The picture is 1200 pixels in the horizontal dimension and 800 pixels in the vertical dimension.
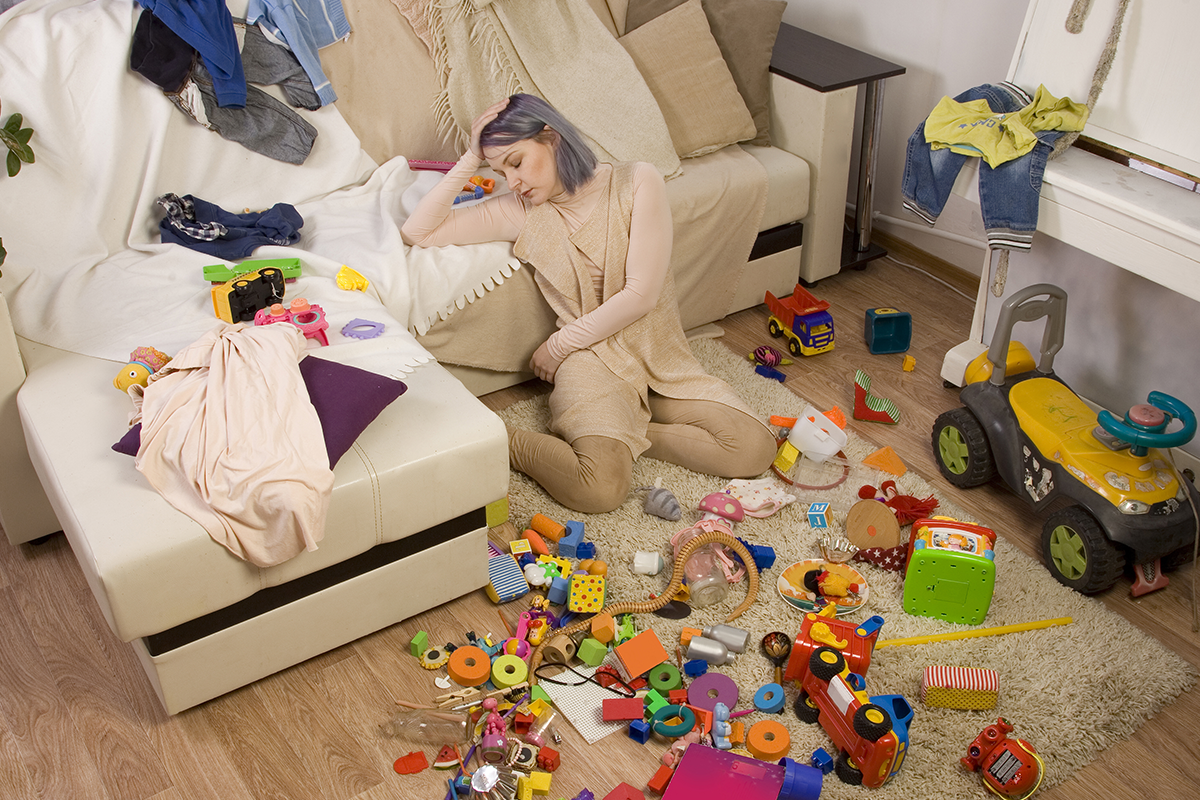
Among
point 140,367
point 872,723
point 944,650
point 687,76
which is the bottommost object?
point 944,650

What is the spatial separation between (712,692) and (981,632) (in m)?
0.53

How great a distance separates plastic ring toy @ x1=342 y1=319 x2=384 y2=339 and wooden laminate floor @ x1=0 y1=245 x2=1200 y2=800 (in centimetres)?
55

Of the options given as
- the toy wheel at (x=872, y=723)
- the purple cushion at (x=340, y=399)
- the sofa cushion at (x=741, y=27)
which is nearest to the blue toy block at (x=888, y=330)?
the sofa cushion at (x=741, y=27)

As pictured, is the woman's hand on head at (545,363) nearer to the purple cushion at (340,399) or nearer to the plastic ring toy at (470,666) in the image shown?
Answer: the purple cushion at (340,399)

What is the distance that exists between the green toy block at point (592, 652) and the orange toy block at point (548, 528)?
301 mm

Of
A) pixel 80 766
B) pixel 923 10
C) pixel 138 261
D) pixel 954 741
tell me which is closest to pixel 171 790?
pixel 80 766

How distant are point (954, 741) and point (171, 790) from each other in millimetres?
1249

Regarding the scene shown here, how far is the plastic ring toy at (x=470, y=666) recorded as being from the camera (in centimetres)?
169

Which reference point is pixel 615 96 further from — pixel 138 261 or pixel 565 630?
pixel 565 630

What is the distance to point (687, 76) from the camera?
2635 millimetres

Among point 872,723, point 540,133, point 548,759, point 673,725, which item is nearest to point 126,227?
point 540,133

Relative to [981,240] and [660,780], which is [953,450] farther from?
[660,780]

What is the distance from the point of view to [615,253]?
2.14 metres

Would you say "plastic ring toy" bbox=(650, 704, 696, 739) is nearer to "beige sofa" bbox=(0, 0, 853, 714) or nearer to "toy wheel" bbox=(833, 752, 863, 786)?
"toy wheel" bbox=(833, 752, 863, 786)
